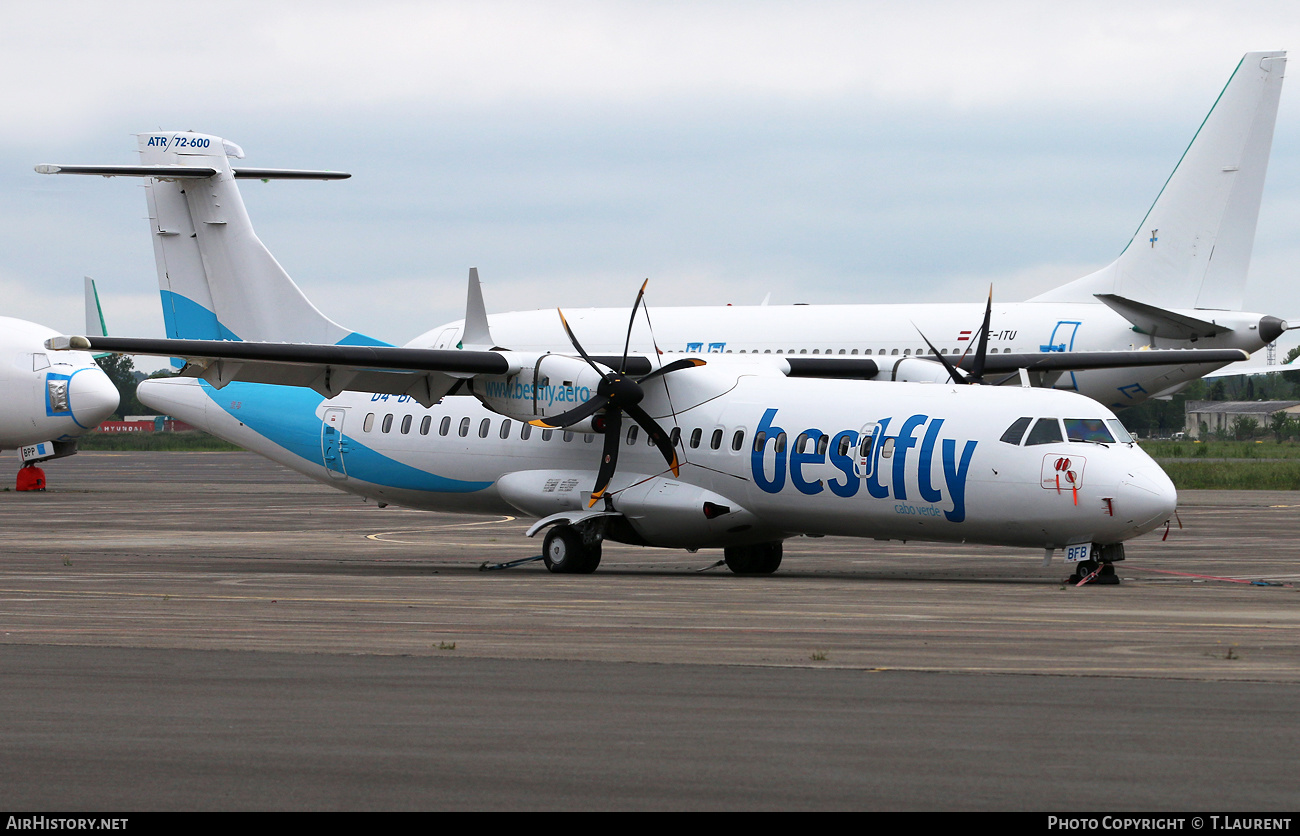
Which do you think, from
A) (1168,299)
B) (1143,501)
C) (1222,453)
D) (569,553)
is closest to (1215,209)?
(1168,299)

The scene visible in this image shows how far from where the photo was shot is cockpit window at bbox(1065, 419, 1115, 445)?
20203 mm

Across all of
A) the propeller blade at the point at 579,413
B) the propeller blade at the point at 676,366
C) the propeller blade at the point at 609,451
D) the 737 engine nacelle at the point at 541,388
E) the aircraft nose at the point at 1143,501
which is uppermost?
the propeller blade at the point at 676,366

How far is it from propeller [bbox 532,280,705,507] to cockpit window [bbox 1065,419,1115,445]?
5.88m

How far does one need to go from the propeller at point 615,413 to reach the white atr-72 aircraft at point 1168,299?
1347 centimetres

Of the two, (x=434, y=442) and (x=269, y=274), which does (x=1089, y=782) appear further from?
(x=269, y=274)

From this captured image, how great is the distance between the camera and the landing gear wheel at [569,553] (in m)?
23.5

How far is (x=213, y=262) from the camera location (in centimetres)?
3062

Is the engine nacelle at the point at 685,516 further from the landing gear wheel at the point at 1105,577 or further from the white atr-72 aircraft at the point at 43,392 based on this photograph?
the white atr-72 aircraft at the point at 43,392

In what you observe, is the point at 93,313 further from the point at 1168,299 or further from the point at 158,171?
the point at 1168,299

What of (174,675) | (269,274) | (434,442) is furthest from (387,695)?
(269,274)

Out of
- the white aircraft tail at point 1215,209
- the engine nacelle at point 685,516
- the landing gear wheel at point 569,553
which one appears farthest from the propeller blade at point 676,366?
the white aircraft tail at point 1215,209

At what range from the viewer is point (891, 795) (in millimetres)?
7504

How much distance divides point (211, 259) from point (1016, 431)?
56.3 ft
